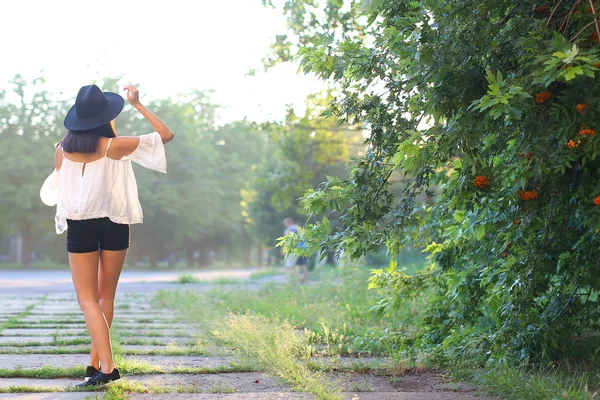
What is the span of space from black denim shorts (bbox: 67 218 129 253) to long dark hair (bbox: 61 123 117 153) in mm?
459

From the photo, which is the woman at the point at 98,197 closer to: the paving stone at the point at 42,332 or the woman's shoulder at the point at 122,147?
the woman's shoulder at the point at 122,147

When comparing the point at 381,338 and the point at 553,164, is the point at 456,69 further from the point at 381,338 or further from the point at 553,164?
the point at 381,338

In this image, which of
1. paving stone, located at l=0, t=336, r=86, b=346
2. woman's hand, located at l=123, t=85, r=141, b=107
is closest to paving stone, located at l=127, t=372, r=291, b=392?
woman's hand, located at l=123, t=85, r=141, b=107

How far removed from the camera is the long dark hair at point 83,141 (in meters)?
4.65

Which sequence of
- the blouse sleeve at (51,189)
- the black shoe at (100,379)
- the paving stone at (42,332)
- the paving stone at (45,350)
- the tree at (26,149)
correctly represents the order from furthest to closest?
the tree at (26,149) → the paving stone at (42,332) → the paving stone at (45,350) → the blouse sleeve at (51,189) → the black shoe at (100,379)

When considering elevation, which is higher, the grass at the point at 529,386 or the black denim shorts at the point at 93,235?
the black denim shorts at the point at 93,235

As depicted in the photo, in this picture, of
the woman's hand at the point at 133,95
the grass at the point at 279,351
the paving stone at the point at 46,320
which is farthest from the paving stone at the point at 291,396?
the paving stone at the point at 46,320

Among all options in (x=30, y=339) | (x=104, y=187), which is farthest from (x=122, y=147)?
(x=30, y=339)

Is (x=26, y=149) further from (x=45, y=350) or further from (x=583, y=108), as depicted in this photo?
(x=583, y=108)

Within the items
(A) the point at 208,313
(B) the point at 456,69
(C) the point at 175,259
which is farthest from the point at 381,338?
(C) the point at 175,259

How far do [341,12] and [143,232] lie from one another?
1489 inches

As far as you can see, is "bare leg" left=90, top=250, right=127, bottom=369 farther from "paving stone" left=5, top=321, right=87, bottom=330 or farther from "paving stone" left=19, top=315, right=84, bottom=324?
"paving stone" left=19, top=315, right=84, bottom=324

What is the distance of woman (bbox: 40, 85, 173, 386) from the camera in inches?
180

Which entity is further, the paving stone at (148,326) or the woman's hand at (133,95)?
the paving stone at (148,326)
